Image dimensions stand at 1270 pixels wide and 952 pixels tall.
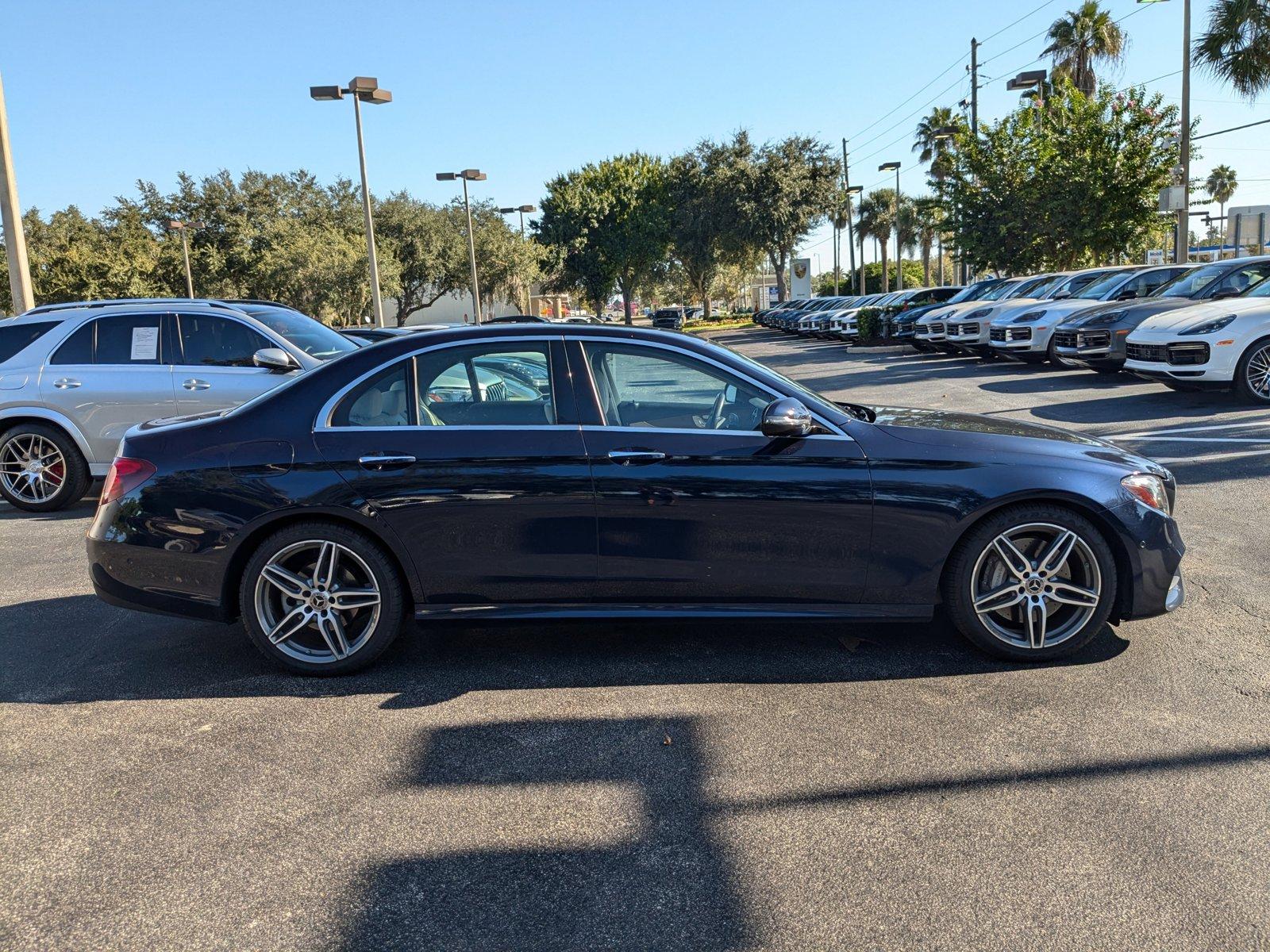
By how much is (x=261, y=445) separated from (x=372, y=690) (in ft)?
3.89

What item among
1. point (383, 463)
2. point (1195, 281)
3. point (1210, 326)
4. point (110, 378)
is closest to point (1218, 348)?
point (1210, 326)

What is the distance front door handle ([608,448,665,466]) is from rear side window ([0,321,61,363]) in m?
6.79

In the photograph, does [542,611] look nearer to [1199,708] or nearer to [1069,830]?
[1069,830]

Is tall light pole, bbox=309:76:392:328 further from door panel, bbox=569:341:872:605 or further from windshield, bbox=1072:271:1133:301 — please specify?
door panel, bbox=569:341:872:605

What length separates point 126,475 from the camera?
4.66 metres

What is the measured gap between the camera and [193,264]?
172 ft

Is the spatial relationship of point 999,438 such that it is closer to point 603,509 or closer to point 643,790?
point 603,509

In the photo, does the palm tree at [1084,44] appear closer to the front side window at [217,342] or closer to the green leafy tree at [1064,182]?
the green leafy tree at [1064,182]

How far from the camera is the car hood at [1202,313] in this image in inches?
463

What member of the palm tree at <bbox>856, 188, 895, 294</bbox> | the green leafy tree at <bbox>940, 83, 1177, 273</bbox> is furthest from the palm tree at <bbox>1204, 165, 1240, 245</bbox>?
the green leafy tree at <bbox>940, 83, 1177, 273</bbox>

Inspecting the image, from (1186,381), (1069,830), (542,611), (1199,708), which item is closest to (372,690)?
(542,611)

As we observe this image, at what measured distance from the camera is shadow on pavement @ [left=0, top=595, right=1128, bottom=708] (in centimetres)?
451

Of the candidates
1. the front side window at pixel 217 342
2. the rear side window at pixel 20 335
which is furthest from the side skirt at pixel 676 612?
the rear side window at pixel 20 335

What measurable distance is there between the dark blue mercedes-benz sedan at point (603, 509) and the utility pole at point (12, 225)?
36.1 ft
